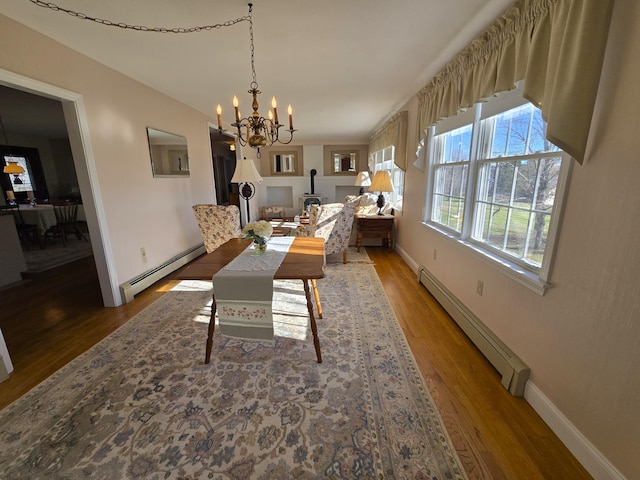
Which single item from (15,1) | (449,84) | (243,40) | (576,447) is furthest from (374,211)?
(15,1)

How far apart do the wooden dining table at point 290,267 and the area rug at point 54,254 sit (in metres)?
3.47

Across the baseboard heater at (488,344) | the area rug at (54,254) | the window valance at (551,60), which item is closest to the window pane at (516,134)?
the window valance at (551,60)

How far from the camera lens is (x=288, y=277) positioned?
5.48 ft

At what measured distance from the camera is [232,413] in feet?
4.73

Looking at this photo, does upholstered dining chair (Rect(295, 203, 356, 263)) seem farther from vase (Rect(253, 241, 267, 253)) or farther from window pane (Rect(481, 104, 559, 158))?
window pane (Rect(481, 104, 559, 158))

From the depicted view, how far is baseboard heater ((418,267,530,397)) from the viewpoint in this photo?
1531 millimetres

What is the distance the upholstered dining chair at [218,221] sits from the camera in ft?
10.4

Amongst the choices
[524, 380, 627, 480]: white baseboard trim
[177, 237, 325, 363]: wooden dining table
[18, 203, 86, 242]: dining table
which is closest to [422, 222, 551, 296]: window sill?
[524, 380, 627, 480]: white baseboard trim

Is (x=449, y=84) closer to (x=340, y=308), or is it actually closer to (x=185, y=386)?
(x=340, y=308)

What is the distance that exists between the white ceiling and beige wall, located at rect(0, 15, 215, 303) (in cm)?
15

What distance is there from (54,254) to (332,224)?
15.3 ft

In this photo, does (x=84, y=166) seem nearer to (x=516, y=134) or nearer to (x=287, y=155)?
(x=516, y=134)

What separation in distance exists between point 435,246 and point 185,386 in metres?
2.62

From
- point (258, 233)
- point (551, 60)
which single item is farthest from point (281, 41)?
point (551, 60)
